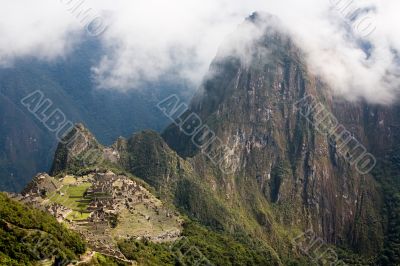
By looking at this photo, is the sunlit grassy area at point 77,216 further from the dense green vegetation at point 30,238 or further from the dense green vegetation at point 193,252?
the dense green vegetation at point 30,238

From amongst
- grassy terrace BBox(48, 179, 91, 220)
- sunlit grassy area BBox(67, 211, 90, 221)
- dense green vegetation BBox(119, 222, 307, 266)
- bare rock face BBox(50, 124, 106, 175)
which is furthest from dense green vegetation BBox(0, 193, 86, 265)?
bare rock face BBox(50, 124, 106, 175)

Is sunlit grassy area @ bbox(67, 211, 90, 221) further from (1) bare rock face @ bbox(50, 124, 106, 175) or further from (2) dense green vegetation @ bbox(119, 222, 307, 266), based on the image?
(1) bare rock face @ bbox(50, 124, 106, 175)

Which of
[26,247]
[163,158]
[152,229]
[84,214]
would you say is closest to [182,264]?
[152,229]

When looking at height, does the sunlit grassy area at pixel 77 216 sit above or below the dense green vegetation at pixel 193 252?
below

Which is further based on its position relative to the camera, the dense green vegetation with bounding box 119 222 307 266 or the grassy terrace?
the grassy terrace

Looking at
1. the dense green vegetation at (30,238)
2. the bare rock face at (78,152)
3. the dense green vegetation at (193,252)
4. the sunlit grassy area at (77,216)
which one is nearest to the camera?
the dense green vegetation at (30,238)

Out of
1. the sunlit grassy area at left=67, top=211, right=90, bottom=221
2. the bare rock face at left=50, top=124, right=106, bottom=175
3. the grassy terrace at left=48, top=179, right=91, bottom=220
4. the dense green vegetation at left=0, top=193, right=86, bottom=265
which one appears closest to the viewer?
the dense green vegetation at left=0, top=193, right=86, bottom=265

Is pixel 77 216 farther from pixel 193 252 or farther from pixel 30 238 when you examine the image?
pixel 30 238

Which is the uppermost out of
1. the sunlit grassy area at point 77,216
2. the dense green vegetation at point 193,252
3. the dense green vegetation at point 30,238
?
the dense green vegetation at point 193,252

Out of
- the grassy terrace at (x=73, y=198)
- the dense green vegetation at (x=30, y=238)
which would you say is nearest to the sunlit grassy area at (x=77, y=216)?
the grassy terrace at (x=73, y=198)
